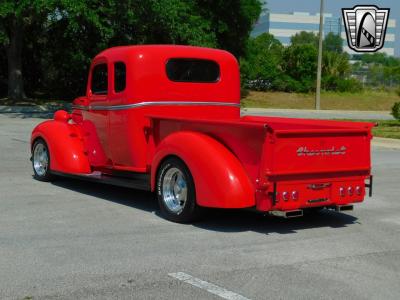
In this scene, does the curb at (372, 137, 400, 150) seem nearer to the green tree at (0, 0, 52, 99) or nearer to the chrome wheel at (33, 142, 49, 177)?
the chrome wheel at (33, 142, 49, 177)

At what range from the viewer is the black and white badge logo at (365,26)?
25367mm

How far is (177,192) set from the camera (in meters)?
7.41

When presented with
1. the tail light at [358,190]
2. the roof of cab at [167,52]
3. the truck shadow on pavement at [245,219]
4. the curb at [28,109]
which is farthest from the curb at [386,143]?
the curb at [28,109]

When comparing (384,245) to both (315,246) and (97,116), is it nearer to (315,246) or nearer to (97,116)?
(315,246)

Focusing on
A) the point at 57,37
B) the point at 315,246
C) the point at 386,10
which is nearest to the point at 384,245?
the point at 315,246

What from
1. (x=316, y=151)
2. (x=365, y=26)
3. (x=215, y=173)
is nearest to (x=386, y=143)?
(x=365, y=26)

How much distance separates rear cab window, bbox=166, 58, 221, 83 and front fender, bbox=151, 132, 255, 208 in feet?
5.79

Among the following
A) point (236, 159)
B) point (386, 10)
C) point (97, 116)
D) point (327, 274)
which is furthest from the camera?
point (386, 10)

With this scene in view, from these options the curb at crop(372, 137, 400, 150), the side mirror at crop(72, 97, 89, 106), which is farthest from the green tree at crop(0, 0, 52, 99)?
the side mirror at crop(72, 97, 89, 106)

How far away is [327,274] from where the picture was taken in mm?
5430

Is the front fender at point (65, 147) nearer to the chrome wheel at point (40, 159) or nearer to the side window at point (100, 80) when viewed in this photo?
the chrome wheel at point (40, 159)

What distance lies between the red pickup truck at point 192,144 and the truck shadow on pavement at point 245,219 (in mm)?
225

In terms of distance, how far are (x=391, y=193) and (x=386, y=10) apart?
16257 millimetres

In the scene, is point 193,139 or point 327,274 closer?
point 327,274
